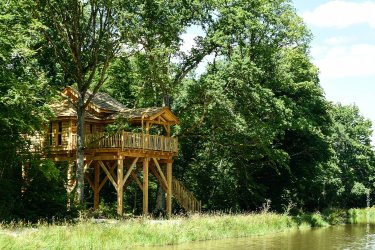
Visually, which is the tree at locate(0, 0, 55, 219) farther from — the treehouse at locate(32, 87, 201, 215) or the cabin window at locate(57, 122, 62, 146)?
the cabin window at locate(57, 122, 62, 146)

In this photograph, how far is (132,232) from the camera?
2273cm

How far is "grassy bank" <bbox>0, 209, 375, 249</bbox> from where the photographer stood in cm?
1859

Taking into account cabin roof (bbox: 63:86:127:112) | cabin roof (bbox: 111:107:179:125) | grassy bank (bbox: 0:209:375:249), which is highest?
cabin roof (bbox: 63:86:127:112)

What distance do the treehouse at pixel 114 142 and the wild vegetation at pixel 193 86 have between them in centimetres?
231

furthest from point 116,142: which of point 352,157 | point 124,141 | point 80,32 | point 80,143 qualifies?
point 352,157

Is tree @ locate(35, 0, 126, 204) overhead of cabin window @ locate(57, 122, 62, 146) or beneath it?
overhead

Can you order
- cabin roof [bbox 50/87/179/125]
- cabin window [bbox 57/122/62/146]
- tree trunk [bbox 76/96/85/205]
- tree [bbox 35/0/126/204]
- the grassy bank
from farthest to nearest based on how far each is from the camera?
cabin window [bbox 57/122/62/146] → cabin roof [bbox 50/87/179/125] → tree trunk [bbox 76/96/85/205] → tree [bbox 35/0/126/204] → the grassy bank

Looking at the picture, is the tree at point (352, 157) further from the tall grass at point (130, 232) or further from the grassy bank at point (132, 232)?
the tall grass at point (130, 232)

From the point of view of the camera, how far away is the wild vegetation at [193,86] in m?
25.6

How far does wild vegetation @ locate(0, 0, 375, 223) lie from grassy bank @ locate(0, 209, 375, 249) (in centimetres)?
352

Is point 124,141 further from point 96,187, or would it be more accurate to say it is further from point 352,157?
point 352,157

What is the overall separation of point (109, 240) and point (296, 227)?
637 inches

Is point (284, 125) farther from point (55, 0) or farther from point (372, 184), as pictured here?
point (372, 184)

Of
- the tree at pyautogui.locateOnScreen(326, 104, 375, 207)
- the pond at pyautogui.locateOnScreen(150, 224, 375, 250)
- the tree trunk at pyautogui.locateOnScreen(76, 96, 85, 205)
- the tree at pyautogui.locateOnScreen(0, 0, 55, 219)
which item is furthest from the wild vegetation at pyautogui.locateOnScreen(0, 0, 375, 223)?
the tree at pyautogui.locateOnScreen(326, 104, 375, 207)
